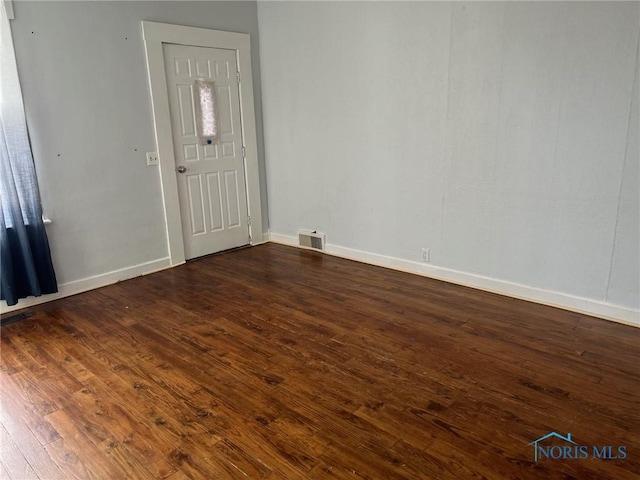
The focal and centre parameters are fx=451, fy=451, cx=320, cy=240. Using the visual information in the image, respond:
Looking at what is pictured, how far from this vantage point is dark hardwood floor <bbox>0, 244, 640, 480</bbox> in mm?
1944

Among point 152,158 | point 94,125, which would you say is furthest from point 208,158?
point 94,125

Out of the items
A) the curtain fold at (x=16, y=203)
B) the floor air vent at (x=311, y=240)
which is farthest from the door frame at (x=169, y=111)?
the curtain fold at (x=16, y=203)

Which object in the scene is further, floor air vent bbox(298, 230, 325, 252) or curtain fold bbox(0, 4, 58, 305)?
floor air vent bbox(298, 230, 325, 252)

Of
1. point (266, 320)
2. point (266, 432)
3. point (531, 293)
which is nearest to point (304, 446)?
point (266, 432)

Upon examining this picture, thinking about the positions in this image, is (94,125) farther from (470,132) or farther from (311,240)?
(470,132)

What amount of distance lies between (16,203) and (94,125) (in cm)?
92

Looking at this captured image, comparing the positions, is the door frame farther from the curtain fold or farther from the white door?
the curtain fold

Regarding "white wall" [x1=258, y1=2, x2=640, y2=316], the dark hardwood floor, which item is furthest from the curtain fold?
"white wall" [x1=258, y1=2, x2=640, y2=316]

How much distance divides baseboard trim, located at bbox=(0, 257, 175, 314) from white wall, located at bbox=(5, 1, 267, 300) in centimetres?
5

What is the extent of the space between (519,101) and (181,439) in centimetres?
313

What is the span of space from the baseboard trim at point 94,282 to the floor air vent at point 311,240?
1.45 meters

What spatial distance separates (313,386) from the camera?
8.10 feet

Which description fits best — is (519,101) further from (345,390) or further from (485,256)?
(345,390)

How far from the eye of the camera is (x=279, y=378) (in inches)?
101
